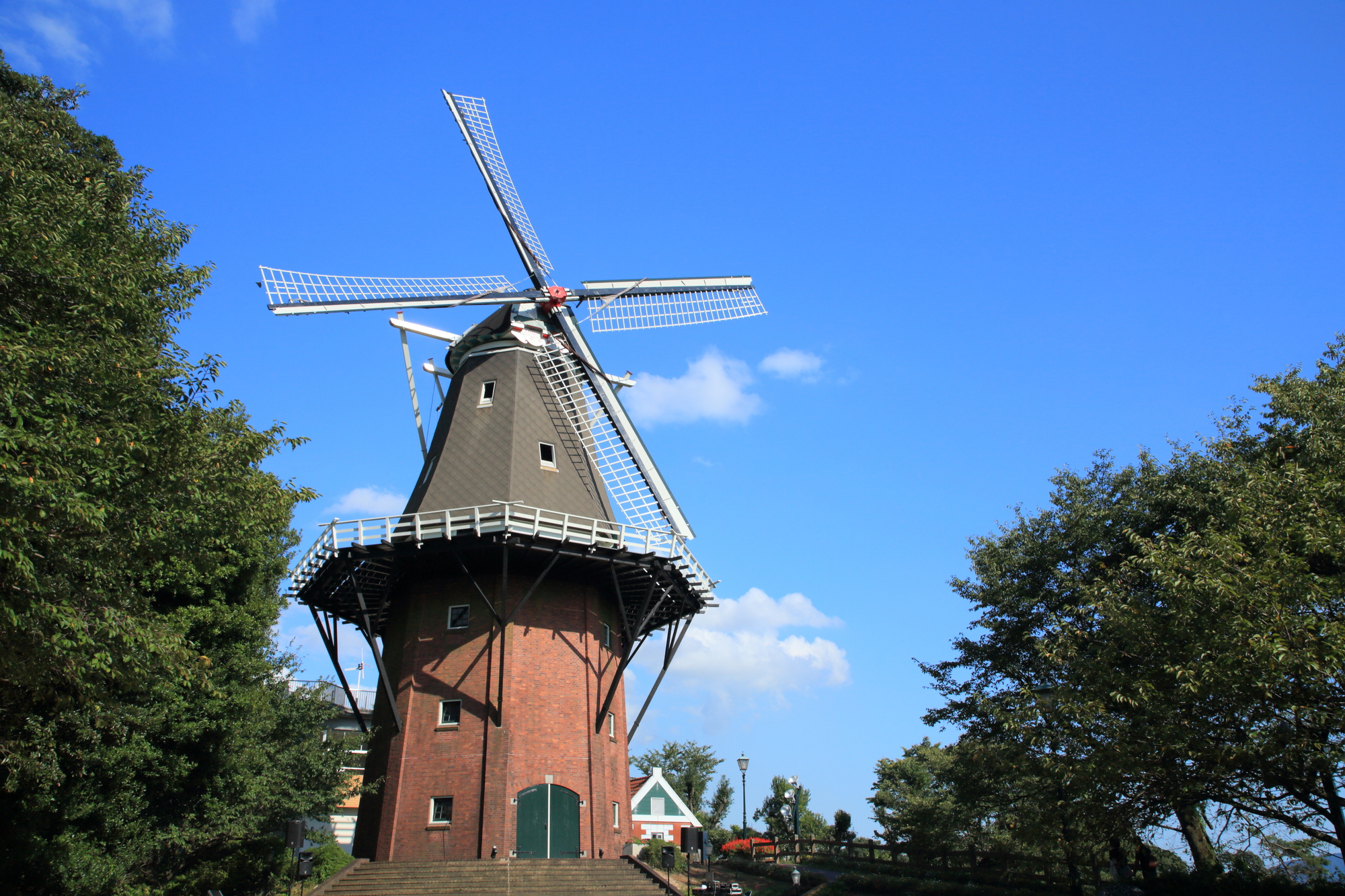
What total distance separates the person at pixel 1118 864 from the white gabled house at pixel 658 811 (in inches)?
978

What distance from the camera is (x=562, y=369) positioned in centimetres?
2695

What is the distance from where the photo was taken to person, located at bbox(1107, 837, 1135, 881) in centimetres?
1884

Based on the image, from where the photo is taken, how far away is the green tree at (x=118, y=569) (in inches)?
398

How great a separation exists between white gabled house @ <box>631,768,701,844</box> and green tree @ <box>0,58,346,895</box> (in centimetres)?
2321

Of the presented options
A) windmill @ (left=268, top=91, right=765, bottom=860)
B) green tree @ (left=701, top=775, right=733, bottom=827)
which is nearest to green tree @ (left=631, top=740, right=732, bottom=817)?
green tree @ (left=701, top=775, right=733, bottom=827)

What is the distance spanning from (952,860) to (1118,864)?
20.3 feet

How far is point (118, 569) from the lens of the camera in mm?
12078

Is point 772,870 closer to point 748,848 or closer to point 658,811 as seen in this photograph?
point 748,848

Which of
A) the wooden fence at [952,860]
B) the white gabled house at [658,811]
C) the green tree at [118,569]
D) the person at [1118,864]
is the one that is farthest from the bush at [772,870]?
the green tree at [118,569]

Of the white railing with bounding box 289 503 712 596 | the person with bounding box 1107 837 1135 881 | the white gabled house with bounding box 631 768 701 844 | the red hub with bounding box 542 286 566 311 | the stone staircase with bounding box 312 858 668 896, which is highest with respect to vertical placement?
the red hub with bounding box 542 286 566 311

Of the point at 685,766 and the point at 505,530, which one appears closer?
the point at 505,530

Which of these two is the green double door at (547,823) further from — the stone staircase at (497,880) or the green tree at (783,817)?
the green tree at (783,817)

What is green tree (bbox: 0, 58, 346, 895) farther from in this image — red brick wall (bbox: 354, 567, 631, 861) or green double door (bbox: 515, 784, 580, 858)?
green double door (bbox: 515, 784, 580, 858)

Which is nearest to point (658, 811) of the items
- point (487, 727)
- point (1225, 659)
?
point (487, 727)
